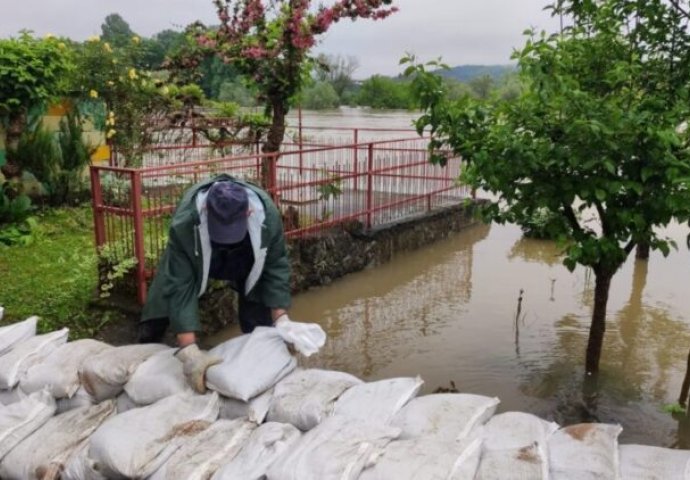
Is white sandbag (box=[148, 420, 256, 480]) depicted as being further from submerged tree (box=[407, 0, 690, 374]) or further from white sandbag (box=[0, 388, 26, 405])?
submerged tree (box=[407, 0, 690, 374])

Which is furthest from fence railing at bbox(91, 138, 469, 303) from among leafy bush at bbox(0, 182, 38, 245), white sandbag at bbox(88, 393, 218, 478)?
white sandbag at bbox(88, 393, 218, 478)

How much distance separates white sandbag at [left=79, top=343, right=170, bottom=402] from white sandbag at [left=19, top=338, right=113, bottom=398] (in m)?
0.06

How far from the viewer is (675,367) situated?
4.55 m

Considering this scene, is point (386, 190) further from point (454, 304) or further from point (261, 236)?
point (261, 236)

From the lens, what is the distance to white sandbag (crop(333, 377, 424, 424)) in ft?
7.72

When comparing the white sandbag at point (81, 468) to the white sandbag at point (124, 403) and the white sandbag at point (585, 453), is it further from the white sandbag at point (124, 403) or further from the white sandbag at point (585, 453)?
the white sandbag at point (585, 453)

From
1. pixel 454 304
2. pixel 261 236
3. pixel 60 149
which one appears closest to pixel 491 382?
pixel 454 304

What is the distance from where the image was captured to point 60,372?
2.79 meters

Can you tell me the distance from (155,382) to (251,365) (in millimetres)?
422

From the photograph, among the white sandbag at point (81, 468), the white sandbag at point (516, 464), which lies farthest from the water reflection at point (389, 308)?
the white sandbag at point (516, 464)

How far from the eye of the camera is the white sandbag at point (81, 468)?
2.29 m

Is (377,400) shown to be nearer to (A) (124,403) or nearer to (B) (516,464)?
(B) (516,464)

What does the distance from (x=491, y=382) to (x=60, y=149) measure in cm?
543

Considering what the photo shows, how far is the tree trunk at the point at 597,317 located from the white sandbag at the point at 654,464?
1.80m
